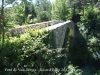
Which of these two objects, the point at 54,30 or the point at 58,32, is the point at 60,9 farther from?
the point at 54,30

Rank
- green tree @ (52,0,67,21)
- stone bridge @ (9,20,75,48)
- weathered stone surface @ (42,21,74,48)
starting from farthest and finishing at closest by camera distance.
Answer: green tree @ (52,0,67,21) → weathered stone surface @ (42,21,74,48) → stone bridge @ (9,20,75,48)

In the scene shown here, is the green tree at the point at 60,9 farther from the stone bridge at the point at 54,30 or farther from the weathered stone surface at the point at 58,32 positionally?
the stone bridge at the point at 54,30

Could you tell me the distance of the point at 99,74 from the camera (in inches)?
486

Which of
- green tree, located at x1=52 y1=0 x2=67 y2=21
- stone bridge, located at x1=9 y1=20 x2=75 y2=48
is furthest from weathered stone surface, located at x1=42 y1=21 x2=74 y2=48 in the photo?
green tree, located at x1=52 y1=0 x2=67 y2=21

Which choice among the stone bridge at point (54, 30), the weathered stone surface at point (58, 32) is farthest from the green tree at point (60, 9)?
the stone bridge at point (54, 30)

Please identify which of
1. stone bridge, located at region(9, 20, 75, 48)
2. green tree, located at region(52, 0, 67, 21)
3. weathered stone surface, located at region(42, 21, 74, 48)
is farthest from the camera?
green tree, located at region(52, 0, 67, 21)

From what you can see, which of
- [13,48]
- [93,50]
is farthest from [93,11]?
[13,48]

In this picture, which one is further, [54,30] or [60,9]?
[60,9]

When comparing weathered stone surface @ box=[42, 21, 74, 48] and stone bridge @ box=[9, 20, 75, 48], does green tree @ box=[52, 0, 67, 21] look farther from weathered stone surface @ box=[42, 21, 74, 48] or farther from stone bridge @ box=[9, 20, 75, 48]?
stone bridge @ box=[9, 20, 75, 48]

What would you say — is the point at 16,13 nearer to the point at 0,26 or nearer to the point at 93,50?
the point at 0,26

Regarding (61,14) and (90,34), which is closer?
(90,34)

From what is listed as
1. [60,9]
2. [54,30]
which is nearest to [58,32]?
[54,30]

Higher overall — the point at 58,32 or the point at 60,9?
the point at 60,9

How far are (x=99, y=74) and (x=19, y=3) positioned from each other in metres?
8.71
